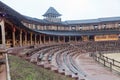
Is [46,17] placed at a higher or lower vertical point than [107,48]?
higher

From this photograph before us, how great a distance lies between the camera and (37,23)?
5216 cm

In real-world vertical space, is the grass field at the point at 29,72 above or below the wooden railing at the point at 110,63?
above

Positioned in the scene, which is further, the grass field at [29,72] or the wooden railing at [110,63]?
the wooden railing at [110,63]

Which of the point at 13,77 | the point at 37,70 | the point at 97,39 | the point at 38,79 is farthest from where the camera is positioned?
the point at 97,39

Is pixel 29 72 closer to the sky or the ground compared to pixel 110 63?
closer to the sky

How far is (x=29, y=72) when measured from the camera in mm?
10352

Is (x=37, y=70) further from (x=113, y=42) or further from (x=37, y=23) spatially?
(x=113, y=42)

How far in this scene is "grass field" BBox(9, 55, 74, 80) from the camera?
369 inches

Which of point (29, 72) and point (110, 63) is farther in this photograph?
point (110, 63)

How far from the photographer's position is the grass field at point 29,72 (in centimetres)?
938

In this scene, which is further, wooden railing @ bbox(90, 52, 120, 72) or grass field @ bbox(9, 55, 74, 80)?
wooden railing @ bbox(90, 52, 120, 72)

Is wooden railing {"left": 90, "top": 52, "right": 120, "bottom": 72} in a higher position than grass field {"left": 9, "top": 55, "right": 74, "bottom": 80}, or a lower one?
lower

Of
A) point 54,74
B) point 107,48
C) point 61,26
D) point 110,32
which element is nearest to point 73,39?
point 61,26

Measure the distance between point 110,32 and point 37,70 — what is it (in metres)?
52.2
